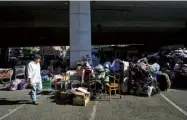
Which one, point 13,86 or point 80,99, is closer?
point 80,99

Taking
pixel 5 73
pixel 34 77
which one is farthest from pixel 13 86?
pixel 34 77

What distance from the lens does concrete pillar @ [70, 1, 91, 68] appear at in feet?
64.2

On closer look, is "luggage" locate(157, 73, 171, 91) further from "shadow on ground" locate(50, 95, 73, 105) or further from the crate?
"shadow on ground" locate(50, 95, 73, 105)

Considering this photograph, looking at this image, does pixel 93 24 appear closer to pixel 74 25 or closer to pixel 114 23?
pixel 114 23

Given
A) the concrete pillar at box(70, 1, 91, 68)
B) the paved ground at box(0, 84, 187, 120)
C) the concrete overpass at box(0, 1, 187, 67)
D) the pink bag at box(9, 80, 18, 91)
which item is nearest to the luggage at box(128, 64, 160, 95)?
the paved ground at box(0, 84, 187, 120)

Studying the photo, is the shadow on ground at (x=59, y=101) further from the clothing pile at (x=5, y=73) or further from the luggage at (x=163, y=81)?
the clothing pile at (x=5, y=73)

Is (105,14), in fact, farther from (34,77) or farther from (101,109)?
(101,109)

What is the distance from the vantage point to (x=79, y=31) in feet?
64.4

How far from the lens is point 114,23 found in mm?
33906

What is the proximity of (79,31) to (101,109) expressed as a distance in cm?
1032

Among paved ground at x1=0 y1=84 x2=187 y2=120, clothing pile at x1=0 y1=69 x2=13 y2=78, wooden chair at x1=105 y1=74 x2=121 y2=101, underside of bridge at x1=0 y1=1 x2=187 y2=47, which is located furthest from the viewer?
underside of bridge at x1=0 y1=1 x2=187 y2=47

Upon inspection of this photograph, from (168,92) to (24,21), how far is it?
22509 millimetres

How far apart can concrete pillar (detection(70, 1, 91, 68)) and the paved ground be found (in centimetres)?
758

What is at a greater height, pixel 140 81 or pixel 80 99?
pixel 140 81
